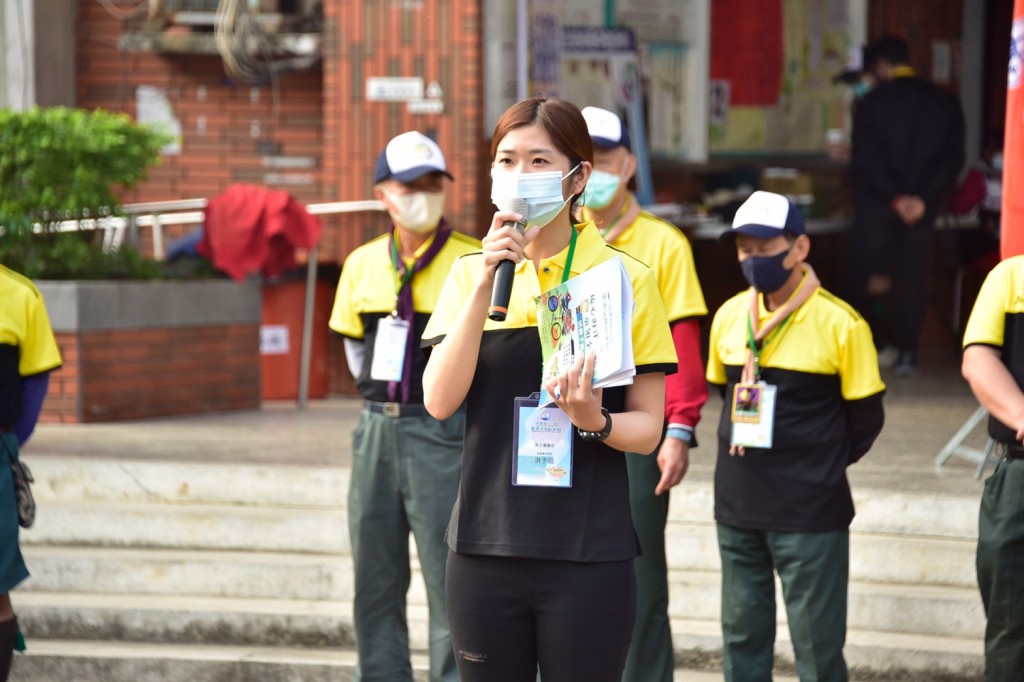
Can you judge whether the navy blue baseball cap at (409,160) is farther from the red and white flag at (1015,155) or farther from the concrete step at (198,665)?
the red and white flag at (1015,155)

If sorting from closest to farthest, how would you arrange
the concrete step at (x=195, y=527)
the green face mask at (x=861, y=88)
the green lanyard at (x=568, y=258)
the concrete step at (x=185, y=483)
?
1. the green lanyard at (x=568, y=258)
2. the concrete step at (x=195, y=527)
3. the concrete step at (x=185, y=483)
4. the green face mask at (x=861, y=88)

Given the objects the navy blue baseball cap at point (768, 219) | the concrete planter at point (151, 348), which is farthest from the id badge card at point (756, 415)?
the concrete planter at point (151, 348)

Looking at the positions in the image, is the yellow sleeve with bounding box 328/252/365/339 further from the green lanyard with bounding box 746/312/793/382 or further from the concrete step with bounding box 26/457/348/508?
the concrete step with bounding box 26/457/348/508

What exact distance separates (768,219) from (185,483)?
3332 mm

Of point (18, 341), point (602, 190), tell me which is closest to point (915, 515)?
point (602, 190)

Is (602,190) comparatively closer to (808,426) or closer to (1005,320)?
(808,426)

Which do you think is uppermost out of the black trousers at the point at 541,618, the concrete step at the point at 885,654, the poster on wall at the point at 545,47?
the poster on wall at the point at 545,47

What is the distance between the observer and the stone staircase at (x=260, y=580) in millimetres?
5891

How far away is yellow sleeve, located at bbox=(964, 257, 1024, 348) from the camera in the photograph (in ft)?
14.7

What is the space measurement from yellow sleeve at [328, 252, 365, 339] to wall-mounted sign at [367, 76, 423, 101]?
4.63 metres

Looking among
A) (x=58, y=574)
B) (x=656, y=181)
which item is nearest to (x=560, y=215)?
(x=58, y=574)

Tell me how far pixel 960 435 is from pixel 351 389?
14.8 ft

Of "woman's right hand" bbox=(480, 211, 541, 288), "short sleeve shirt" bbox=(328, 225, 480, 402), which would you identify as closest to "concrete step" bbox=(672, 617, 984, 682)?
"short sleeve shirt" bbox=(328, 225, 480, 402)

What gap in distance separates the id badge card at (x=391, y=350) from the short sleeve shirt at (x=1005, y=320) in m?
1.75
